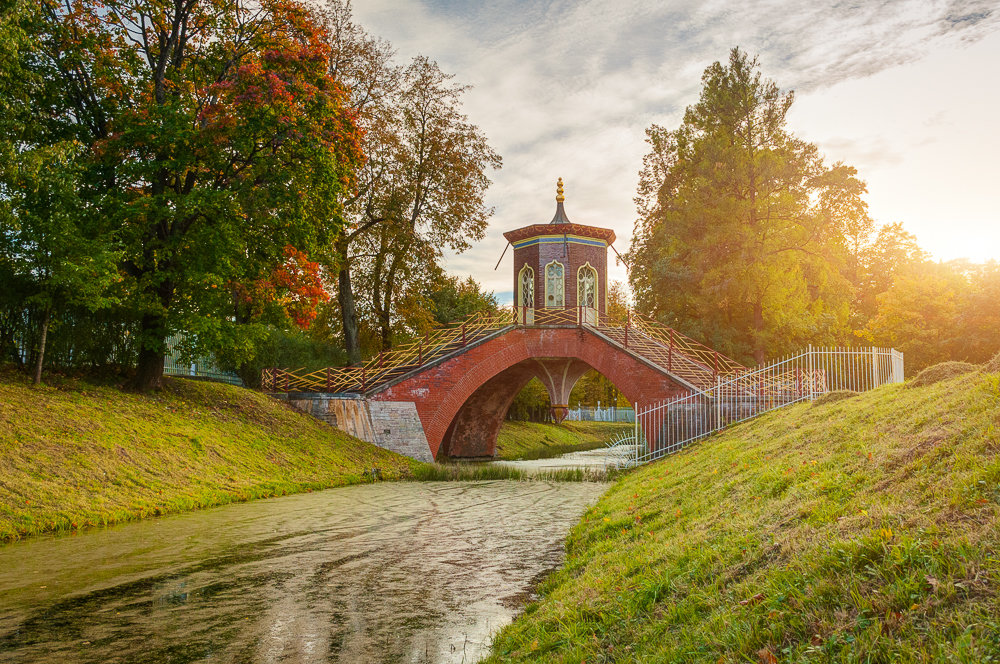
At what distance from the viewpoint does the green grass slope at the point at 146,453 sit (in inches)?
445

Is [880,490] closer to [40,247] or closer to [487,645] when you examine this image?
[487,645]

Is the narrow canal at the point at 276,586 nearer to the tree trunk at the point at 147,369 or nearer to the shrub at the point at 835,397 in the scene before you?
the shrub at the point at 835,397

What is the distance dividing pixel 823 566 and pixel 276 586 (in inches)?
229

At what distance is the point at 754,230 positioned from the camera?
28062 millimetres

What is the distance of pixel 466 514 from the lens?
13641 mm

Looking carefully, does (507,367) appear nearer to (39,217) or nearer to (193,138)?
(193,138)

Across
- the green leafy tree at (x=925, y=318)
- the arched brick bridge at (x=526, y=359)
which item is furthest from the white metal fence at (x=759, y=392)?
the green leafy tree at (x=925, y=318)

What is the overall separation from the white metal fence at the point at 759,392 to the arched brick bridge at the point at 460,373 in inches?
65.4

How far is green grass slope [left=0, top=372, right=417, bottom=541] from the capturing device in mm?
11305

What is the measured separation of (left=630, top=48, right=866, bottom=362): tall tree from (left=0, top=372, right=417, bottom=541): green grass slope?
1554cm

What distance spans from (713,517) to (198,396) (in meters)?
16.4

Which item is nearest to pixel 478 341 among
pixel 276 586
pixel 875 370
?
pixel 875 370

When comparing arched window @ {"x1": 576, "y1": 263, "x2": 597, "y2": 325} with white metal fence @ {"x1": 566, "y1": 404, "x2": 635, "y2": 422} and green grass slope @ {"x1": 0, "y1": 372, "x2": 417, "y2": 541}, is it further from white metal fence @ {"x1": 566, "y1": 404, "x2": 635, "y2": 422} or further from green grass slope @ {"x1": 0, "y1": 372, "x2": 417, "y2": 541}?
white metal fence @ {"x1": 566, "y1": 404, "x2": 635, "y2": 422}

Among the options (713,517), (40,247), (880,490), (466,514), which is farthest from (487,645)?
(40,247)
